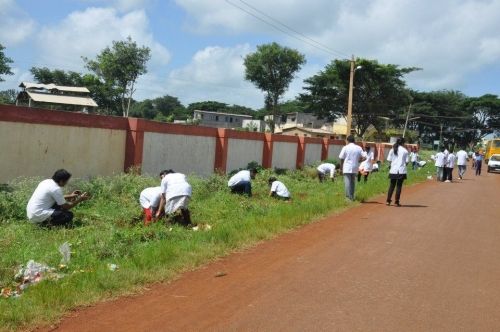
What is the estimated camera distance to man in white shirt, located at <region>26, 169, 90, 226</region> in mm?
8477

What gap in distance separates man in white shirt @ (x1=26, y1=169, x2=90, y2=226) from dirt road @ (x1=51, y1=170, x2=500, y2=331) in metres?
3.23

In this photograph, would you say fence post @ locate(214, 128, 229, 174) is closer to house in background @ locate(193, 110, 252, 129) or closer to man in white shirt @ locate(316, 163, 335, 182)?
man in white shirt @ locate(316, 163, 335, 182)

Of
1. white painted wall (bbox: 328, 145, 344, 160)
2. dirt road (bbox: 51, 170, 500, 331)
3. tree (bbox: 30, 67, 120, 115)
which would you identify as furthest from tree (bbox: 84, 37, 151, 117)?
dirt road (bbox: 51, 170, 500, 331)

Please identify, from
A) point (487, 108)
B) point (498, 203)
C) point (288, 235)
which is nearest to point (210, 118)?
point (487, 108)

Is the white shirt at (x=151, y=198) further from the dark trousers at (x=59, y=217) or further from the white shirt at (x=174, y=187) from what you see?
the dark trousers at (x=59, y=217)

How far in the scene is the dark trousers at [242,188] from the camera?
44.3 feet

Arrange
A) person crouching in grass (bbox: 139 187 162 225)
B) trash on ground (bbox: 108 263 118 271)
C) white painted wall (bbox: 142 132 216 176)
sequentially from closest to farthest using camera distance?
trash on ground (bbox: 108 263 118 271) → person crouching in grass (bbox: 139 187 162 225) → white painted wall (bbox: 142 132 216 176)

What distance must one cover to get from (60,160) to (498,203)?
40.3 feet

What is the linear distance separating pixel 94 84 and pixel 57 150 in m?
42.4

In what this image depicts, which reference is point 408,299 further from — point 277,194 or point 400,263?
point 277,194

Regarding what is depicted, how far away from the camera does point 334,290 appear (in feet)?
18.6

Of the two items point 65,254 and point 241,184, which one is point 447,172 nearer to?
point 241,184

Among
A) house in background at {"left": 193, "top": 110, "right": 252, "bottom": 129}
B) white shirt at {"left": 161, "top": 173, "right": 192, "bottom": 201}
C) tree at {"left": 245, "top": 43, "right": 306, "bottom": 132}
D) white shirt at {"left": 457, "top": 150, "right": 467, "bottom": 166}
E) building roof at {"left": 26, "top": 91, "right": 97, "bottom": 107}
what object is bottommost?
white shirt at {"left": 161, "top": 173, "right": 192, "bottom": 201}

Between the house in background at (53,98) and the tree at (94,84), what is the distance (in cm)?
567
